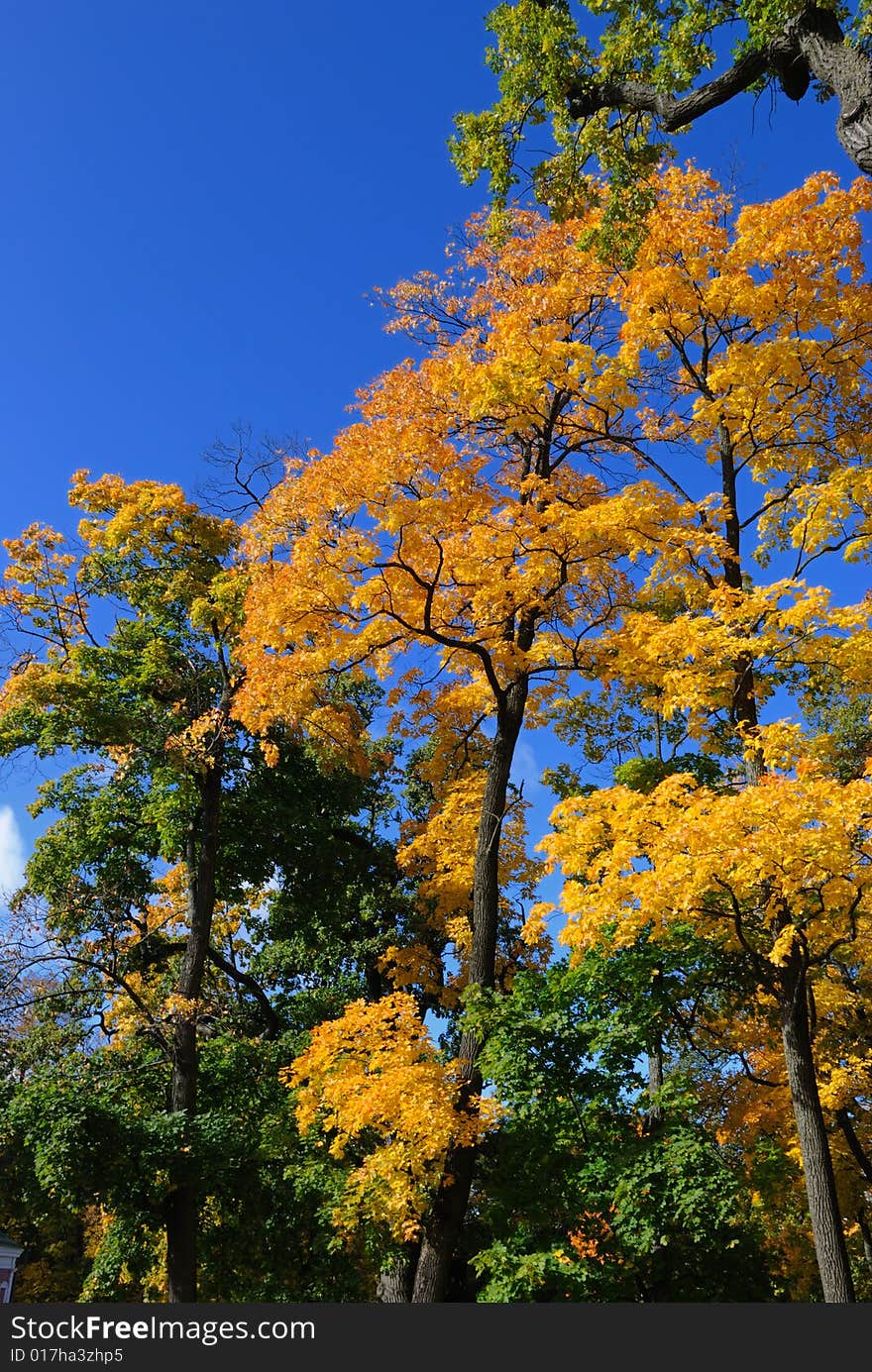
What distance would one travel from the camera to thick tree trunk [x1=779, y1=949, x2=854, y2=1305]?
9648 millimetres

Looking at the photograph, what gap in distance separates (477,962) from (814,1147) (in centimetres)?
436

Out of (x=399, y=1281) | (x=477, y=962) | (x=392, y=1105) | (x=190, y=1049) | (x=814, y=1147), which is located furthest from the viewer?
(x=190, y=1049)

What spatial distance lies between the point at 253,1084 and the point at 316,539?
31.9ft

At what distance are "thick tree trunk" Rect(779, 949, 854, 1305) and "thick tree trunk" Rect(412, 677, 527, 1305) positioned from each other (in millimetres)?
3699

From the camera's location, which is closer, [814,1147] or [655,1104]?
[814,1147]

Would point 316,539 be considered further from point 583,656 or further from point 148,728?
point 148,728

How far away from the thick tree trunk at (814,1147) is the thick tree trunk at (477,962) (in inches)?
146

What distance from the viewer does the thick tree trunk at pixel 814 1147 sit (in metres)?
9.65

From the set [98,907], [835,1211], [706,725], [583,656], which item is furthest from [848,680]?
[98,907]

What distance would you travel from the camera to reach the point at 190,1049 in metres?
16.6

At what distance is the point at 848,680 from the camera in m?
11.5

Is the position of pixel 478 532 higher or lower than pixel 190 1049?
higher

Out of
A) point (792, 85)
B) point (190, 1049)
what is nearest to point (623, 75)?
point (792, 85)

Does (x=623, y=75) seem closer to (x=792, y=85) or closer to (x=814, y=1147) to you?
(x=792, y=85)
